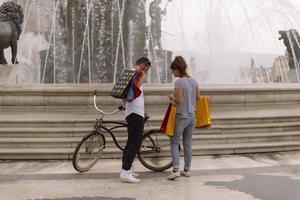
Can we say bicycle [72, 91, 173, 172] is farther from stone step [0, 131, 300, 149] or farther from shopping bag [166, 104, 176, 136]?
stone step [0, 131, 300, 149]

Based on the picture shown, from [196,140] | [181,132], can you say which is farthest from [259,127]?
[181,132]

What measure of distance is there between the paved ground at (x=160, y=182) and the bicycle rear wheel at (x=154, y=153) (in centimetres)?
13

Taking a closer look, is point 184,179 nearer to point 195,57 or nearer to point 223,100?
point 223,100

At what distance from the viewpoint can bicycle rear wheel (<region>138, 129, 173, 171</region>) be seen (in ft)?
22.7

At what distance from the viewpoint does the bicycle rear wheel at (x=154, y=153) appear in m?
6.92

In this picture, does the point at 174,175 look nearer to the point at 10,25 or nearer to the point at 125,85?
the point at 125,85

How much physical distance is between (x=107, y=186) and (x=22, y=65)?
10.2 meters

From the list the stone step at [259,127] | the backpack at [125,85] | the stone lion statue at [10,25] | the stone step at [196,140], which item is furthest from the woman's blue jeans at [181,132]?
the stone lion statue at [10,25]

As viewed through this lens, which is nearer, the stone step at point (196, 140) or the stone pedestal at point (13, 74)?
the stone step at point (196, 140)

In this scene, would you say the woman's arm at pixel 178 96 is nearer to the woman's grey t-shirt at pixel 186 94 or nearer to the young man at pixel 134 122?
the woman's grey t-shirt at pixel 186 94

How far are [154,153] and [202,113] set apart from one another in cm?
105

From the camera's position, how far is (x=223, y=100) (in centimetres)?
962

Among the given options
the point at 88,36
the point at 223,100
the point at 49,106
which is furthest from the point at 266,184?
the point at 88,36

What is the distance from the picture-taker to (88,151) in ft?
22.0
